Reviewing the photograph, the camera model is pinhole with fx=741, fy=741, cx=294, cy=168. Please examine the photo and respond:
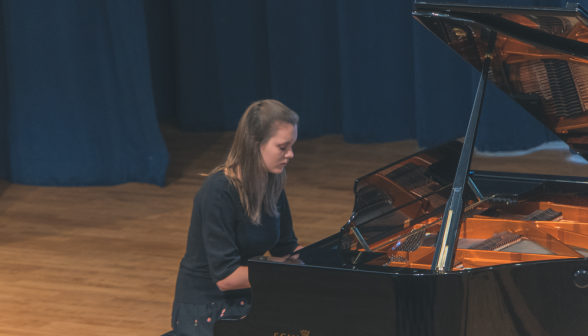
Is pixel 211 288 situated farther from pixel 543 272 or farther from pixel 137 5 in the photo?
pixel 137 5

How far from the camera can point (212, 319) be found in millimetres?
2246

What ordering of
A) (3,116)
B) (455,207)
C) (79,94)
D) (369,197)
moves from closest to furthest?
(455,207) → (369,197) → (79,94) → (3,116)

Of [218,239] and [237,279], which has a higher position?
[218,239]

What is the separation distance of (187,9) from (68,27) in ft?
6.08

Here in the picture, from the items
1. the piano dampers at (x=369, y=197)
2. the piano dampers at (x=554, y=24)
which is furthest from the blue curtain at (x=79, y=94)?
the piano dampers at (x=554, y=24)

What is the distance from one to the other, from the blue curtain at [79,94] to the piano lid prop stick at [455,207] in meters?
3.38

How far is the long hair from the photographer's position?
2.12 meters

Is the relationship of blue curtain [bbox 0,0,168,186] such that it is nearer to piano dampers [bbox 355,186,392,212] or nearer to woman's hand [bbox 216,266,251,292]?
piano dampers [bbox 355,186,392,212]

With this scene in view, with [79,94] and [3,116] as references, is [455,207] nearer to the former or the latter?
[79,94]

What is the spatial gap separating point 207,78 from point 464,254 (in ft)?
16.1

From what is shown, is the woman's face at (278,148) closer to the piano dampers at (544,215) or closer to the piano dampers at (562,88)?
the piano dampers at (562,88)

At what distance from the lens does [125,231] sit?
4391 mm

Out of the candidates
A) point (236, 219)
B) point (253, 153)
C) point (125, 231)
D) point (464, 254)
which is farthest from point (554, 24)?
point (125, 231)

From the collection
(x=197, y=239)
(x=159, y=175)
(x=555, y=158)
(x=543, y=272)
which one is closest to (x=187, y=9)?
(x=159, y=175)
